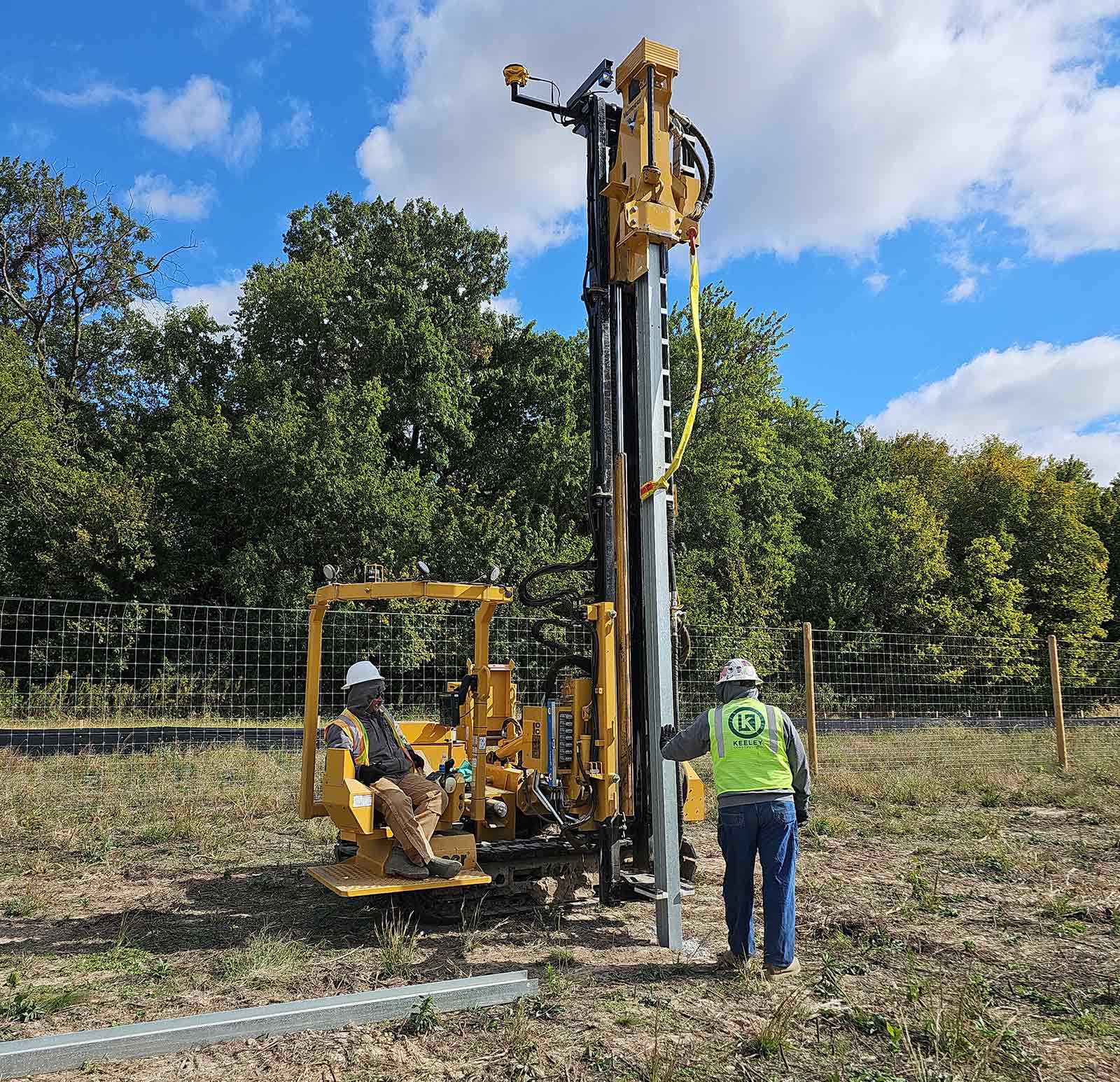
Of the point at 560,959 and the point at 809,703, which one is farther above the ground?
the point at 809,703

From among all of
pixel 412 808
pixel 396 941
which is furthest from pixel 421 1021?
pixel 412 808

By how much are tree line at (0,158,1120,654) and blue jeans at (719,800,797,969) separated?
52.2 feet

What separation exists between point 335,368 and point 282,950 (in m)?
22.9

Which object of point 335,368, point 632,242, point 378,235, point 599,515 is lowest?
point 599,515

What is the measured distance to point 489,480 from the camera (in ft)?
88.1

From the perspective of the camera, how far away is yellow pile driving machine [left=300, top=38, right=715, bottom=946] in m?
6.02

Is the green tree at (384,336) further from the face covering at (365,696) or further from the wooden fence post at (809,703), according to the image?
the face covering at (365,696)

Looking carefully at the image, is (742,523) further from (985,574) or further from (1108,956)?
(1108,956)

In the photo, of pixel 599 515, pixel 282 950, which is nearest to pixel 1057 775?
pixel 599 515

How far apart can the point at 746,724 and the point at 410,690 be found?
940cm

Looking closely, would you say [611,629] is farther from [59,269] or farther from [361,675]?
[59,269]

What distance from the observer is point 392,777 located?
625 centimetres

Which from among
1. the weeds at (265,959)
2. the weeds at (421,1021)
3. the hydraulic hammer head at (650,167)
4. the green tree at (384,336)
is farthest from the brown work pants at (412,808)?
the green tree at (384,336)

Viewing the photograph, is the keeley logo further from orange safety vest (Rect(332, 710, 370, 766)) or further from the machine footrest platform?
orange safety vest (Rect(332, 710, 370, 766))
